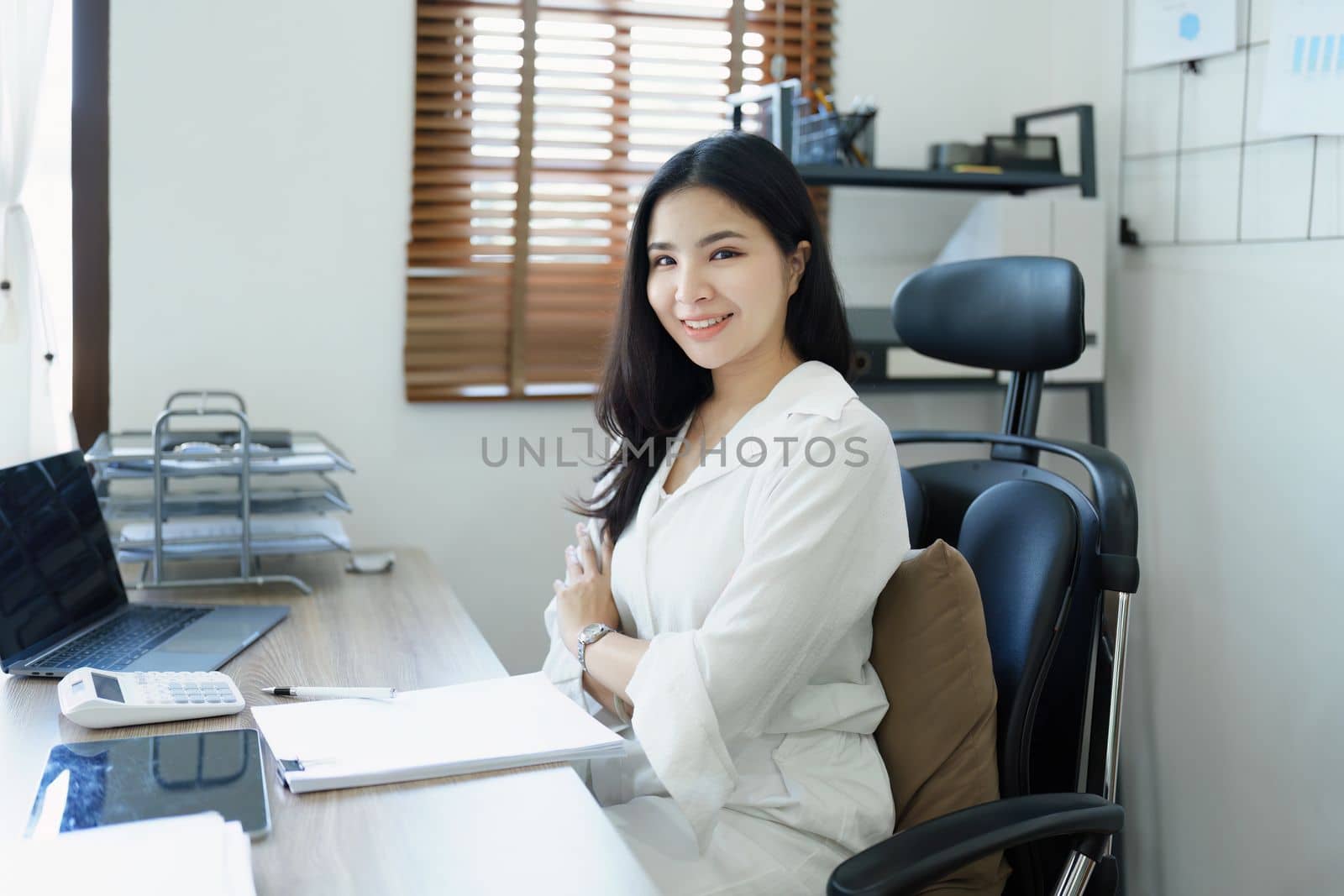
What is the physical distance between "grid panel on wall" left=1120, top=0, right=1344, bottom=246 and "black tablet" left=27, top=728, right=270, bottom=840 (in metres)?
1.90

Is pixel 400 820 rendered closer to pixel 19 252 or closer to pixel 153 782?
pixel 153 782

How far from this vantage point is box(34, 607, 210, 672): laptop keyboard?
4.58 ft

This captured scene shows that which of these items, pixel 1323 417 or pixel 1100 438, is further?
pixel 1100 438

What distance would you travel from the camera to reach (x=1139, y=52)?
2387mm

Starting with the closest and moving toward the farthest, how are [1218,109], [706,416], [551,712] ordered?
[551,712] < [706,416] < [1218,109]

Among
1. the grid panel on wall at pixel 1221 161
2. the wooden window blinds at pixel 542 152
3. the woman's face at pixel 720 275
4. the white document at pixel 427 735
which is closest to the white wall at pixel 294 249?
the wooden window blinds at pixel 542 152

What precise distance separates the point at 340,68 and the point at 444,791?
169cm

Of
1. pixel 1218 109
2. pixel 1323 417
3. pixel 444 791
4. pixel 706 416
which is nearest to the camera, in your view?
pixel 444 791

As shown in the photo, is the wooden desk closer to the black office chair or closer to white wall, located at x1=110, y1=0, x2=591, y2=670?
the black office chair

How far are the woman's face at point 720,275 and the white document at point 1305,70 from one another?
1.13 metres

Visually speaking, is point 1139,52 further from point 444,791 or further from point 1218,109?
point 444,791

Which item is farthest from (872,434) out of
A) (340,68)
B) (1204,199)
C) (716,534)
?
(340,68)

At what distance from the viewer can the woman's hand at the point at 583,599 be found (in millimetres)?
1460

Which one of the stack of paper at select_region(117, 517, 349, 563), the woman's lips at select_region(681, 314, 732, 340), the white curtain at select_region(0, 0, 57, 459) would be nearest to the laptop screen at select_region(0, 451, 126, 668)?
the stack of paper at select_region(117, 517, 349, 563)
